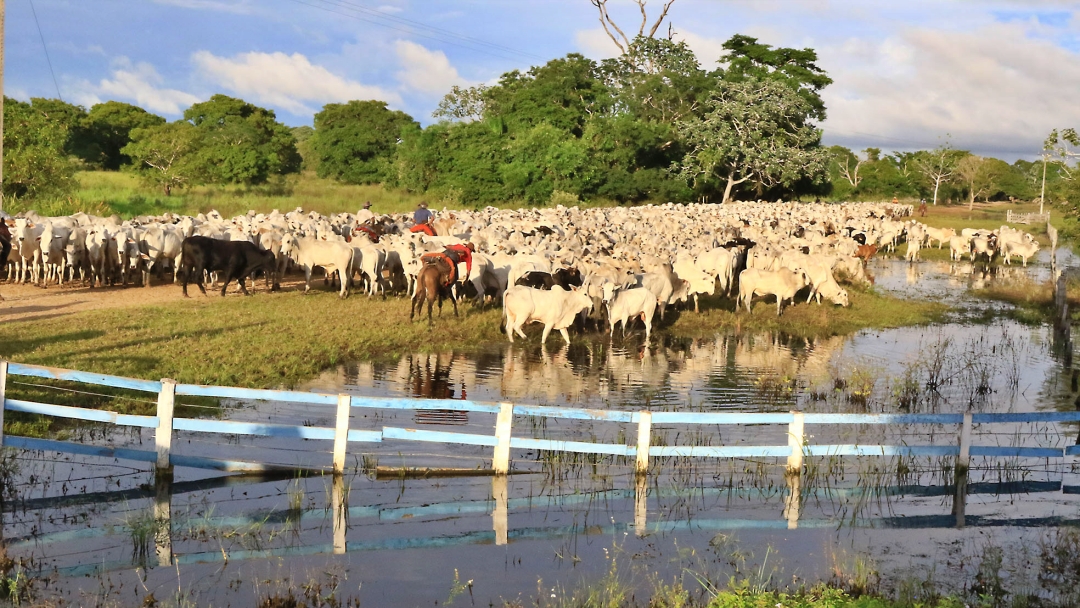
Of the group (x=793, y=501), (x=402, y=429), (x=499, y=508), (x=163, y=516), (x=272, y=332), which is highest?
(x=272, y=332)

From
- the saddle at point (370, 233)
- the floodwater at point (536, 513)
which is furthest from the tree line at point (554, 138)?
the floodwater at point (536, 513)

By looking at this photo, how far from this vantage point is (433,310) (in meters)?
21.6

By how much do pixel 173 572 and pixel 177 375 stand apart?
239 inches

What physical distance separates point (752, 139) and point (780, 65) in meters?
18.6

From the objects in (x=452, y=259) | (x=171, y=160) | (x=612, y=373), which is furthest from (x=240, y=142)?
(x=612, y=373)

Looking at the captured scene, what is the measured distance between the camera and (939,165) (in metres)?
108

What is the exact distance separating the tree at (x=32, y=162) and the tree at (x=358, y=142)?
33.1 meters

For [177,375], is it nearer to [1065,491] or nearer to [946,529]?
[946,529]

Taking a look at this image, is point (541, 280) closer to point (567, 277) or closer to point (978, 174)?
point (567, 277)

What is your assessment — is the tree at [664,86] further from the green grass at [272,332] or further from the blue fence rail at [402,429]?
the blue fence rail at [402,429]

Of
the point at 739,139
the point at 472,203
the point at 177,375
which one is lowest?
the point at 177,375

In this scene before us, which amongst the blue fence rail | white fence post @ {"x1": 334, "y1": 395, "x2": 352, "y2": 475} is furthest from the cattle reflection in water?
white fence post @ {"x1": 334, "y1": 395, "x2": 352, "y2": 475}

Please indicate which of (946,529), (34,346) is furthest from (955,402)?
(34,346)

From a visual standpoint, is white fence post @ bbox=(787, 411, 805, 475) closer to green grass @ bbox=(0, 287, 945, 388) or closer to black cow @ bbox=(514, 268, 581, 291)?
green grass @ bbox=(0, 287, 945, 388)
